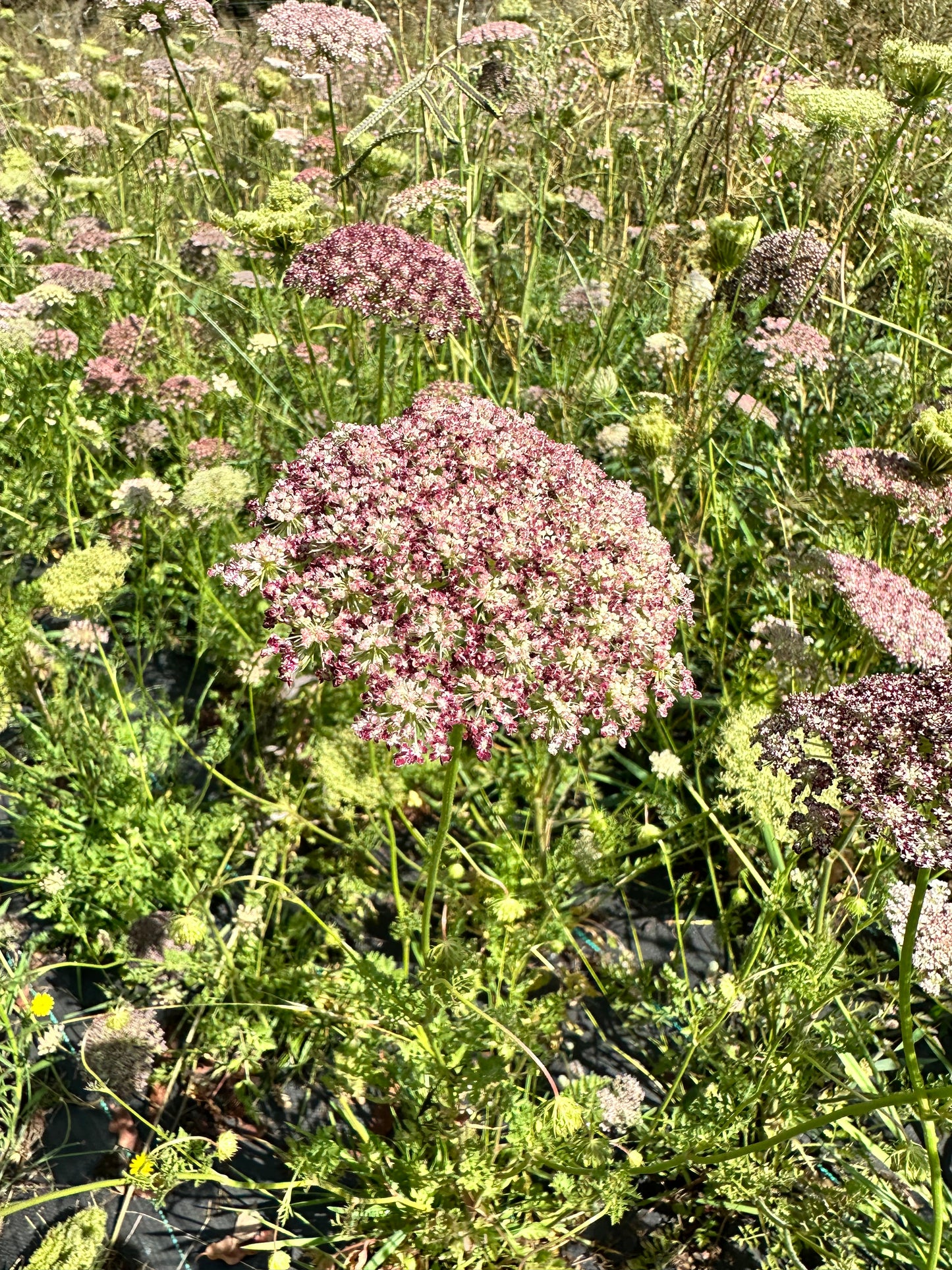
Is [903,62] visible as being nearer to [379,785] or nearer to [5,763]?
[379,785]

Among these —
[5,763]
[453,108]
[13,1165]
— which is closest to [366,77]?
[453,108]

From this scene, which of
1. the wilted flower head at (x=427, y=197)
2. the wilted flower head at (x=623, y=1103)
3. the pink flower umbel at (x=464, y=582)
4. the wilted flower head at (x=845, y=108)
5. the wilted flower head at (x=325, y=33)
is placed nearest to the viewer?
the pink flower umbel at (x=464, y=582)

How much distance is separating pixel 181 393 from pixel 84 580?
147 cm

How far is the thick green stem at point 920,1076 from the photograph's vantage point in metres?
1.43

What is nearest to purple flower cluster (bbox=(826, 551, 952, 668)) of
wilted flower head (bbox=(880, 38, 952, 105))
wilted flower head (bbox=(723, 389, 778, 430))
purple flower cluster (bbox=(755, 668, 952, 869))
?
purple flower cluster (bbox=(755, 668, 952, 869))

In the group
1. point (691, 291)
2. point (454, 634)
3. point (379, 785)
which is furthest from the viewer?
point (691, 291)

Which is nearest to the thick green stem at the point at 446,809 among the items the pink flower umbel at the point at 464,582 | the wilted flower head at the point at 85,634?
the pink flower umbel at the point at 464,582

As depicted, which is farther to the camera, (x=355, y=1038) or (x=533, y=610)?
(x=355, y=1038)

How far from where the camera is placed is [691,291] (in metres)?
3.56

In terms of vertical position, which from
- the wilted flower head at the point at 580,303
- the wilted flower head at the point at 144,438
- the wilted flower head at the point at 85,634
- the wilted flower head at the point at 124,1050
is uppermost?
the wilted flower head at the point at 580,303

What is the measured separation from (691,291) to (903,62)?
1.16 meters

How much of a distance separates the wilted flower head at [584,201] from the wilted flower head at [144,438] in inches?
94.8

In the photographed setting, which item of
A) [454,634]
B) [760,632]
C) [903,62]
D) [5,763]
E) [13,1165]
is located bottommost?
[13,1165]

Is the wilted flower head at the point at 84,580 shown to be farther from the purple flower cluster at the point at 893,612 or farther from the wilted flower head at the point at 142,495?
the purple flower cluster at the point at 893,612
